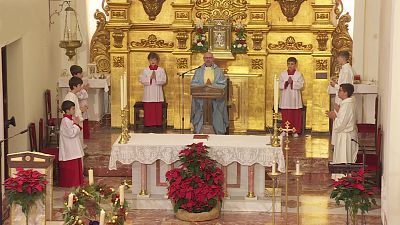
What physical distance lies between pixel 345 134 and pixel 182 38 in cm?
529

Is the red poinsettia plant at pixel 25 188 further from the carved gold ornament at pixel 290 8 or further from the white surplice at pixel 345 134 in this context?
the carved gold ornament at pixel 290 8

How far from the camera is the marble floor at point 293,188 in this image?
624 inches

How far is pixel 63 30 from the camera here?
21375mm

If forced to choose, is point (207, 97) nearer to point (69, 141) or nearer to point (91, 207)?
point (69, 141)

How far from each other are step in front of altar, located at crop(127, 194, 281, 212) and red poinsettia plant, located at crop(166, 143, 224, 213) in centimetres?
62

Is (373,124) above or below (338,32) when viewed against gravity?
below

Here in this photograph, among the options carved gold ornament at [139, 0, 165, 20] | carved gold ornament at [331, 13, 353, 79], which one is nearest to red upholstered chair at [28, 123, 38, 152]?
carved gold ornament at [139, 0, 165, 20]

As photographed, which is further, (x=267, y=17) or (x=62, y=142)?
(x=267, y=17)

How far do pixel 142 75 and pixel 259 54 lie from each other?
2.46 metres

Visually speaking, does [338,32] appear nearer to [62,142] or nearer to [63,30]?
[63,30]

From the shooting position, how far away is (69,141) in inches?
687

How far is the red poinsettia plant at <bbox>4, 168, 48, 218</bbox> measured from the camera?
13.3 m

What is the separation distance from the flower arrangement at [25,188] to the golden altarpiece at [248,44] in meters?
8.37

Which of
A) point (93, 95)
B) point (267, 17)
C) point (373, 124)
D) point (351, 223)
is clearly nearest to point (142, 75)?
point (93, 95)
